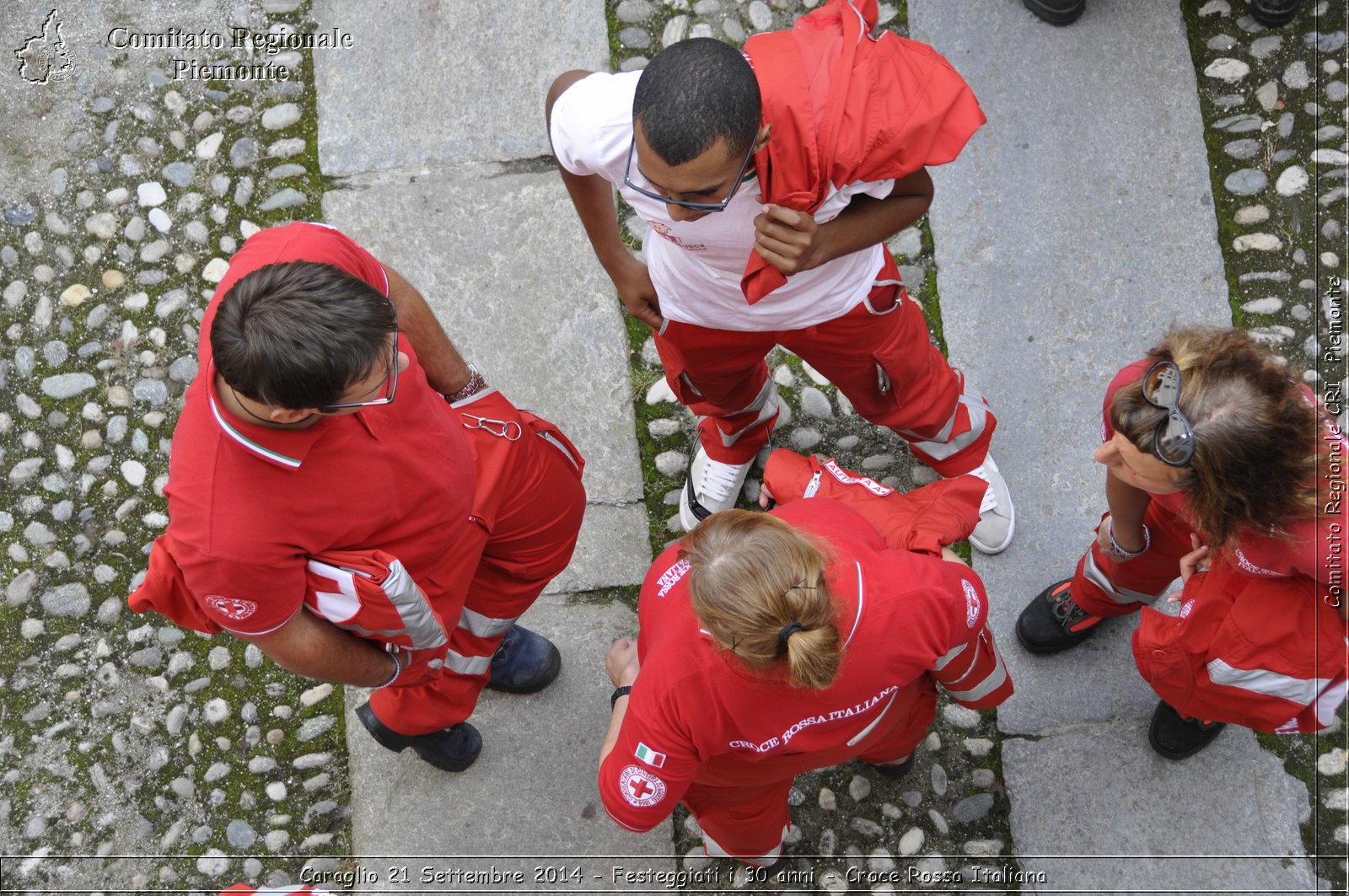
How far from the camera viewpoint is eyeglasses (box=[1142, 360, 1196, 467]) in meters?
2.28

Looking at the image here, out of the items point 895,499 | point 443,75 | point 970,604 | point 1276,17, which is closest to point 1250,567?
point 970,604

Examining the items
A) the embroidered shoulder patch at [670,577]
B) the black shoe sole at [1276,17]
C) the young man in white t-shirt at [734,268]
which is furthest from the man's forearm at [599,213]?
the black shoe sole at [1276,17]

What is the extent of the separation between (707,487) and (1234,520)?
1885 millimetres

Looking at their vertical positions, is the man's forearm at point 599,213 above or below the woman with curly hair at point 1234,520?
above

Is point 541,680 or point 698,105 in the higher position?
point 698,105

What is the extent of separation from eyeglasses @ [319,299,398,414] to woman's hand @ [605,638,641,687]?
1104mm

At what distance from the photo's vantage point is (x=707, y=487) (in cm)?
378

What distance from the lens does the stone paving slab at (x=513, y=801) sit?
11.6 ft

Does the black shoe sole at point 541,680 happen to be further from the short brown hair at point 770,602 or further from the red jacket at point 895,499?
the short brown hair at point 770,602

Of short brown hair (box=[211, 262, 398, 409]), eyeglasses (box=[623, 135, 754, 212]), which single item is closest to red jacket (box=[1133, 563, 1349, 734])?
eyeglasses (box=[623, 135, 754, 212])

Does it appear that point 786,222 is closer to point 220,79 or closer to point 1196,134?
point 1196,134

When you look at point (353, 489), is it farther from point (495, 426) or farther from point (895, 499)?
point (895, 499)

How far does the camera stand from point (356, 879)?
3.56m

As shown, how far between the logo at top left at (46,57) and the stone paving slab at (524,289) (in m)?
1.45
